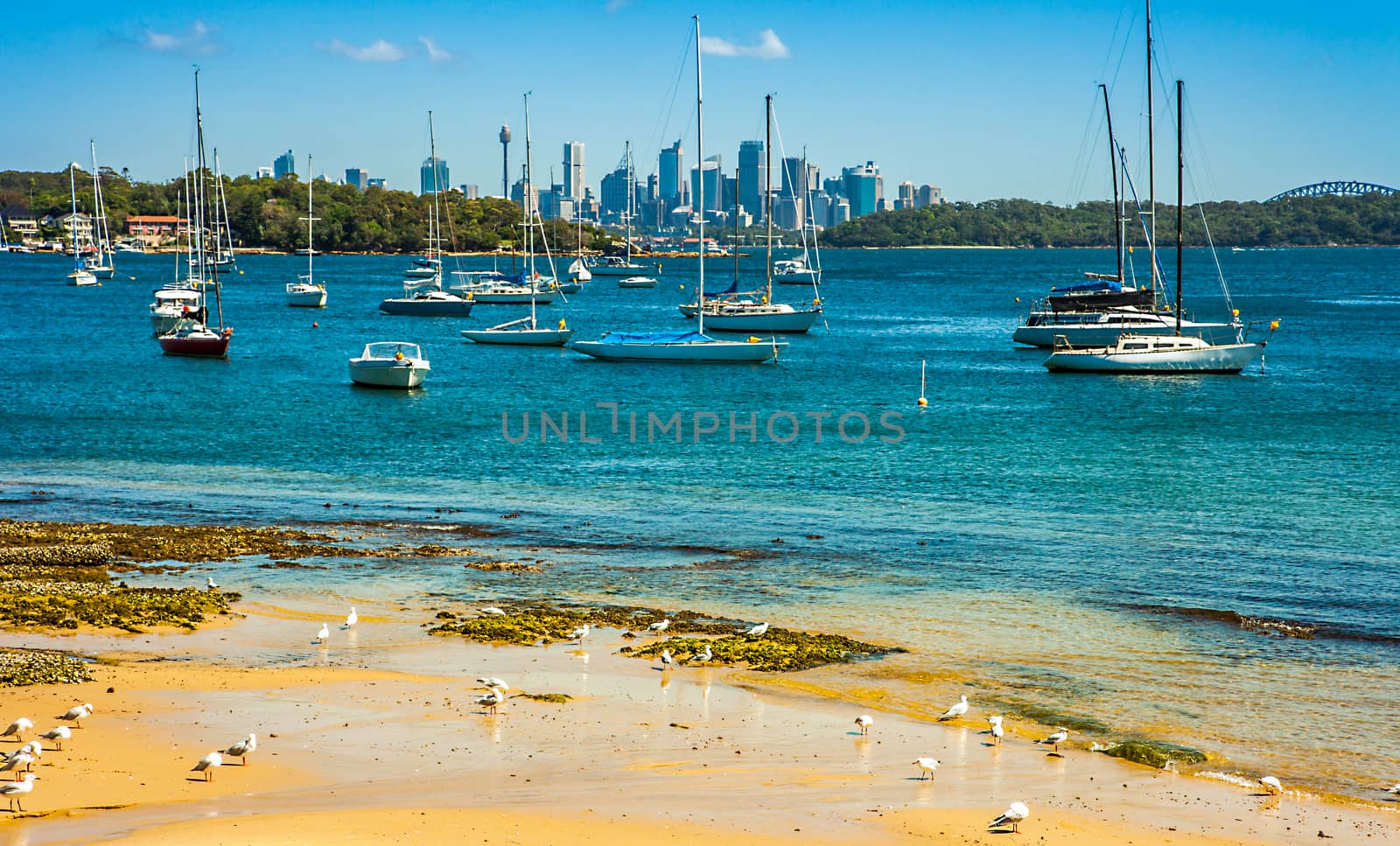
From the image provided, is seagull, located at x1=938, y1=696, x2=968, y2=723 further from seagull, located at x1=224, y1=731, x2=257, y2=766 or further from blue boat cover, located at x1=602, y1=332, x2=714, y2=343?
blue boat cover, located at x1=602, y1=332, x2=714, y2=343

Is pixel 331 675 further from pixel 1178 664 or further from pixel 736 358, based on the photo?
pixel 736 358

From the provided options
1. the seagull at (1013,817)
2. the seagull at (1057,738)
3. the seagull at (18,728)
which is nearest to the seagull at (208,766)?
the seagull at (18,728)

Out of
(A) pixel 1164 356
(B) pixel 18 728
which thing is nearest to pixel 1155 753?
(B) pixel 18 728

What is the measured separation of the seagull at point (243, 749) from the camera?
550 inches

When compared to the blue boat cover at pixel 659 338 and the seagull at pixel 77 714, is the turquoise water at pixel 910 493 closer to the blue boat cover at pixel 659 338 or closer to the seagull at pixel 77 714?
the blue boat cover at pixel 659 338

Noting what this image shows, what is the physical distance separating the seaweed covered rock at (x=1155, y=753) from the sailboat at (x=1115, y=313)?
51.4 metres

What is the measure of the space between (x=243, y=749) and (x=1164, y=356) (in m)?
55.3

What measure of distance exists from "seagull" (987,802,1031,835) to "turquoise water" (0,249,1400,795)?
159 inches

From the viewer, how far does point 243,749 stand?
14.0 metres

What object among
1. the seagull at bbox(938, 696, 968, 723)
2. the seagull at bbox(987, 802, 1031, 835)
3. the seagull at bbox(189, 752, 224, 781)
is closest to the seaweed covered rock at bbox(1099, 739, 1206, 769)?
the seagull at bbox(938, 696, 968, 723)

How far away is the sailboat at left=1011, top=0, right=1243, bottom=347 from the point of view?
68.1 m

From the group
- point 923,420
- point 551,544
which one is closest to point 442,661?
point 551,544

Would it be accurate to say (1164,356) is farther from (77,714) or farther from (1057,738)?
(77,714)

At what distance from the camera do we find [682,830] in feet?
42.0
